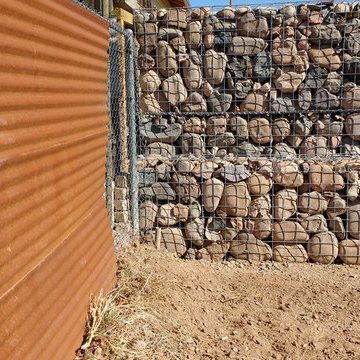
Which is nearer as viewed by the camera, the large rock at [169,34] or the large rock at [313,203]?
the large rock at [313,203]

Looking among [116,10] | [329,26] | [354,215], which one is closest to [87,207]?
[116,10]

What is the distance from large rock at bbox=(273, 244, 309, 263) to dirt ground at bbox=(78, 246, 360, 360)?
0.28 ft

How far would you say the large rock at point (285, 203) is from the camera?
484 cm

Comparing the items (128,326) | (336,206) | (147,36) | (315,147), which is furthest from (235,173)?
(128,326)

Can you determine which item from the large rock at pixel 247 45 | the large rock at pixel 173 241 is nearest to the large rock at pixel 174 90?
the large rock at pixel 247 45

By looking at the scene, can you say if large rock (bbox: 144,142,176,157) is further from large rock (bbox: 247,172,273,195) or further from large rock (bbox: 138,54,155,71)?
large rock (bbox: 247,172,273,195)

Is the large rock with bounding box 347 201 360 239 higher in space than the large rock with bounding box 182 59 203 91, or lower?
lower

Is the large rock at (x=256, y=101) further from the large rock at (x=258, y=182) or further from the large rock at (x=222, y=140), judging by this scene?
the large rock at (x=258, y=182)

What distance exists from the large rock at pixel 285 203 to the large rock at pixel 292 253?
33 centimetres

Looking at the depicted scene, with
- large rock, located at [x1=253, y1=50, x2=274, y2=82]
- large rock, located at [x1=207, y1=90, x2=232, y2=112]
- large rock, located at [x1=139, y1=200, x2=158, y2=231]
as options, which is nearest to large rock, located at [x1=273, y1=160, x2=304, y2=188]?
large rock, located at [x1=207, y1=90, x2=232, y2=112]

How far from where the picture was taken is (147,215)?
505 centimetres

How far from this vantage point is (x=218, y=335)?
3.47 meters

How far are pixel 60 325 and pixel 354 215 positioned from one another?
3460mm

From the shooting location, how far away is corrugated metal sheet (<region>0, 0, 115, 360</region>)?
1836 millimetres
